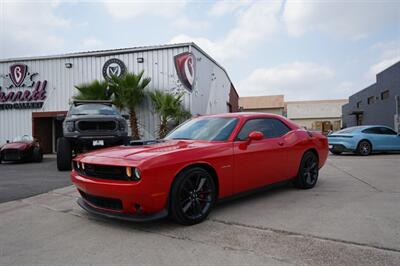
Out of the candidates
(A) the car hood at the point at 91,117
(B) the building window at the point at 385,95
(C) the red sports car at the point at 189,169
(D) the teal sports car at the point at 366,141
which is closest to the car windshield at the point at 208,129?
(C) the red sports car at the point at 189,169

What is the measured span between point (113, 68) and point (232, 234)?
557 inches

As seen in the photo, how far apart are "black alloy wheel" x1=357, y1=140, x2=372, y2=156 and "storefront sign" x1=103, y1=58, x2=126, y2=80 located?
10.7m

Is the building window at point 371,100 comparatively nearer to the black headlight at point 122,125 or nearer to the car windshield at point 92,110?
the car windshield at point 92,110

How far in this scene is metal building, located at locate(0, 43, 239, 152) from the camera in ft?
52.5

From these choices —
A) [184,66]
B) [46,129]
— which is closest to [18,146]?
[46,129]

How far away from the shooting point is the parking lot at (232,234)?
11.1 ft

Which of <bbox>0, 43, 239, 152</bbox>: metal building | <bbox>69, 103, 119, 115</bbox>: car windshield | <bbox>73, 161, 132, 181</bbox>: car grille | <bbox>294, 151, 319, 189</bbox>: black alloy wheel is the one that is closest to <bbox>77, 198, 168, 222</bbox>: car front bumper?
<bbox>73, 161, 132, 181</bbox>: car grille

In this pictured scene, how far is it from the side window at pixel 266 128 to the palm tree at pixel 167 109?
28.3 ft

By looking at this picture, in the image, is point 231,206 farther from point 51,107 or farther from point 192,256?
point 51,107

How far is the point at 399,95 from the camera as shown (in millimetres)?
21375

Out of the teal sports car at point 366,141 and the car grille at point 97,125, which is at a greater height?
the car grille at point 97,125

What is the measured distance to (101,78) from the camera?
17109mm

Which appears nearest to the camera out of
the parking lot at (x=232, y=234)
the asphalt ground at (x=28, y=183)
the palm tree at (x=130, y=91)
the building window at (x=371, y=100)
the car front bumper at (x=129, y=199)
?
the parking lot at (x=232, y=234)

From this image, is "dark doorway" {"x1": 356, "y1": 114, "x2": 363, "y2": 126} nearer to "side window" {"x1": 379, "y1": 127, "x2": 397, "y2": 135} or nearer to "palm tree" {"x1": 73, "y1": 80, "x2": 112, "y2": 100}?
"side window" {"x1": 379, "y1": 127, "x2": 397, "y2": 135}
